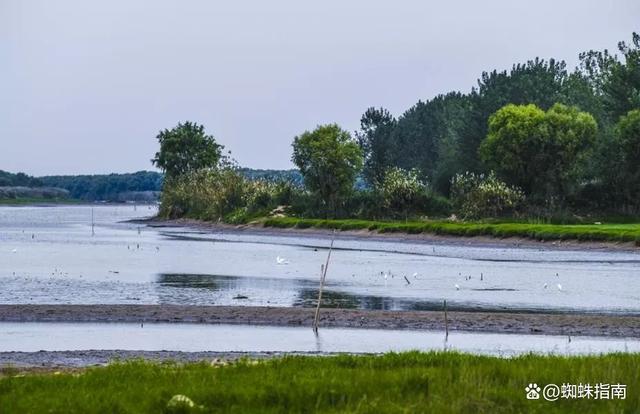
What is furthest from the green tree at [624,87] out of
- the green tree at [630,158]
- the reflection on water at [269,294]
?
the reflection on water at [269,294]

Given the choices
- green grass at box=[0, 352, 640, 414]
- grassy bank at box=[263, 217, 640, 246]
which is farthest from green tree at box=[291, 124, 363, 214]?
green grass at box=[0, 352, 640, 414]

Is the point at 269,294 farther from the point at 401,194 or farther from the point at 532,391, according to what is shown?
the point at 401,194

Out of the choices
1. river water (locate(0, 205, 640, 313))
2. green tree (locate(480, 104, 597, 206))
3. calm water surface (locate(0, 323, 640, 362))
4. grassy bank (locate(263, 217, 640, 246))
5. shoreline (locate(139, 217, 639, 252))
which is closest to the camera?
calm water surface (locate(0, 323, 640, 362))

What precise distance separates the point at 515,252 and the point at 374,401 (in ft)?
214

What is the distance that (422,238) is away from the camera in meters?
97.4

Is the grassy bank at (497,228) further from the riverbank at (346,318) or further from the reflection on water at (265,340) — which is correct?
the reflection on water at (265,340)

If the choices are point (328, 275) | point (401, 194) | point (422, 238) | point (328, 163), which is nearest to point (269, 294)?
point (328, 275)

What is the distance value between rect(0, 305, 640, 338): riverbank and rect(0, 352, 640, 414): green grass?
14.7 m

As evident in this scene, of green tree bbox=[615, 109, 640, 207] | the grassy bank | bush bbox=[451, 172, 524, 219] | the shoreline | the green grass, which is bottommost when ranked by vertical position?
the shoreline

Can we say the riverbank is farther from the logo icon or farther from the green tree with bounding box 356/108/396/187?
the green tree with bounding box 356/108/396/187

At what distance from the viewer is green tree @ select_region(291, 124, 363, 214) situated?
121 m

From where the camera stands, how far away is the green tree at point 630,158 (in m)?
104

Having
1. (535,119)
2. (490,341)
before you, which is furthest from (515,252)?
(490,341)

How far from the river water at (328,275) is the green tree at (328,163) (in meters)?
29.1
